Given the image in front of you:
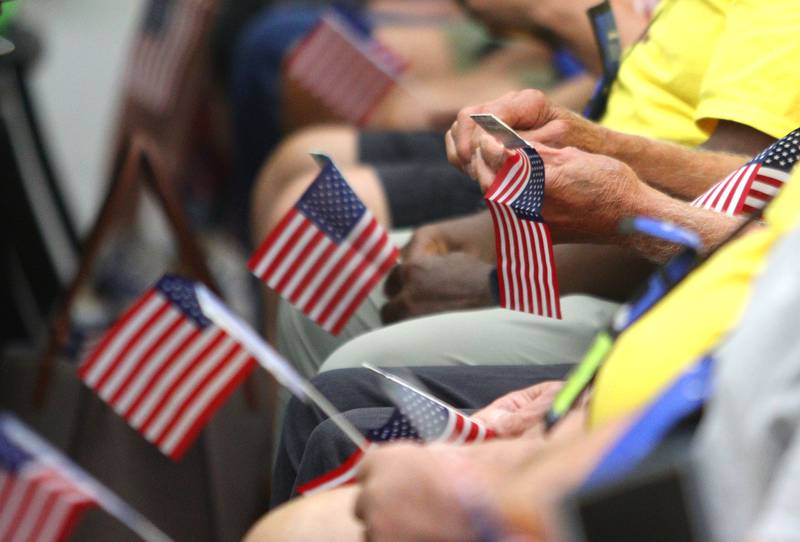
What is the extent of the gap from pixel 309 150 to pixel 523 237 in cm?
91

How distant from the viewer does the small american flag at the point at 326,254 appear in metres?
1.48

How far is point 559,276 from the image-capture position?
4.95ft

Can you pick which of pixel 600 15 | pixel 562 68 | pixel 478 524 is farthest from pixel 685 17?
pixel 478 524

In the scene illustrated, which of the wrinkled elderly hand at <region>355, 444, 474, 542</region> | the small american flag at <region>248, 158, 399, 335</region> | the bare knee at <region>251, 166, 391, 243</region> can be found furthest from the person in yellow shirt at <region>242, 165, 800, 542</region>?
the bare knee at <region>251, 166, 391, 243</region>

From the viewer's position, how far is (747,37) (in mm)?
1431

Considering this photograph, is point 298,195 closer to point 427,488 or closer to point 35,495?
point 35,495

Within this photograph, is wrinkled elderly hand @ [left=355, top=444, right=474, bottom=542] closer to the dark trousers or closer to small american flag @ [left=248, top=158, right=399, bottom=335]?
the dark trousers

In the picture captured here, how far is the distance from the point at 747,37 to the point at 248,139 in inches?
64.0

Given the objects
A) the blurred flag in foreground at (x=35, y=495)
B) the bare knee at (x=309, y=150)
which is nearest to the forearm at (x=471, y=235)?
the bare knee at (x=309, y=150)

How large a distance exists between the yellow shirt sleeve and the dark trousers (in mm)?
387

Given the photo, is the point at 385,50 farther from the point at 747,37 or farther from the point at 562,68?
the point at 747,37

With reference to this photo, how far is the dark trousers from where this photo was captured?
1.31 meters

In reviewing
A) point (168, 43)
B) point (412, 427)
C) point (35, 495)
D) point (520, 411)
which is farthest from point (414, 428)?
point (168, 43)

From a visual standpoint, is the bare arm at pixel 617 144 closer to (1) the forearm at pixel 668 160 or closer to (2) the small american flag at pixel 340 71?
(1) the forearm at pixel 668 160
